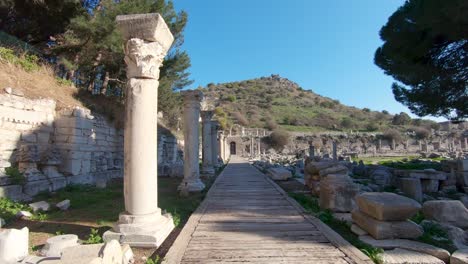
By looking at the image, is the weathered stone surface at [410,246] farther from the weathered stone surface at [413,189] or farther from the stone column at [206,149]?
the stone column at [206,149]

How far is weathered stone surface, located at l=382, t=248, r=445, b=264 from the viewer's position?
3459 millimetres

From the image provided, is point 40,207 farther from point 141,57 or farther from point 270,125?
point 270,125

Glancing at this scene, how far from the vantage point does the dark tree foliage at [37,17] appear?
12.4 meters

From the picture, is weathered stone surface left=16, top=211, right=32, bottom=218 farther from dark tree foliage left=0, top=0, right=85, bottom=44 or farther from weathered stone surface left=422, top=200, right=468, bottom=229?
dark tree foliage left=0, top=0, right=85, bottom=44

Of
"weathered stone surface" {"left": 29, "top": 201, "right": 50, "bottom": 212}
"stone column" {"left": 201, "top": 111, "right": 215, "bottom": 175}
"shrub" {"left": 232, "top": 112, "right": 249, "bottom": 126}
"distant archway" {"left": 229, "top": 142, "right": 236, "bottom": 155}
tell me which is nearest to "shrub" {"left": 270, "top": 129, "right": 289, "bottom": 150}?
"distant archway" {"left": 229, "top": 142, "right": 236, "bottom": 155}

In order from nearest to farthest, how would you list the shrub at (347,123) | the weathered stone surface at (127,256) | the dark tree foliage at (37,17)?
the weathered stone surface at (127,256) → the dark tree foliage at (37,17) → the shrub at (347,123)

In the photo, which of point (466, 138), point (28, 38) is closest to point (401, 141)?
point (466, 138)

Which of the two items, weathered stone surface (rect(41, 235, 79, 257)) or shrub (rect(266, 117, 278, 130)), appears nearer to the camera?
weathered stone surface (rect(41, 235, 79, 257))

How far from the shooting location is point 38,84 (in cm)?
1022

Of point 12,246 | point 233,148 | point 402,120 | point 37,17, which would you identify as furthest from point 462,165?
point 402,120

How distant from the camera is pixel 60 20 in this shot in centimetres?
1323

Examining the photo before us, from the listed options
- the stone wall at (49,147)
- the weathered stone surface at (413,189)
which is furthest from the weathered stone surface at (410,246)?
the stone wall at (49,147)

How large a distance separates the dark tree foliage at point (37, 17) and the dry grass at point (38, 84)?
120 inches

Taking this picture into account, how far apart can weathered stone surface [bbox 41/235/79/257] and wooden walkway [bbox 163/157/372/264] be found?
1.39 meters
